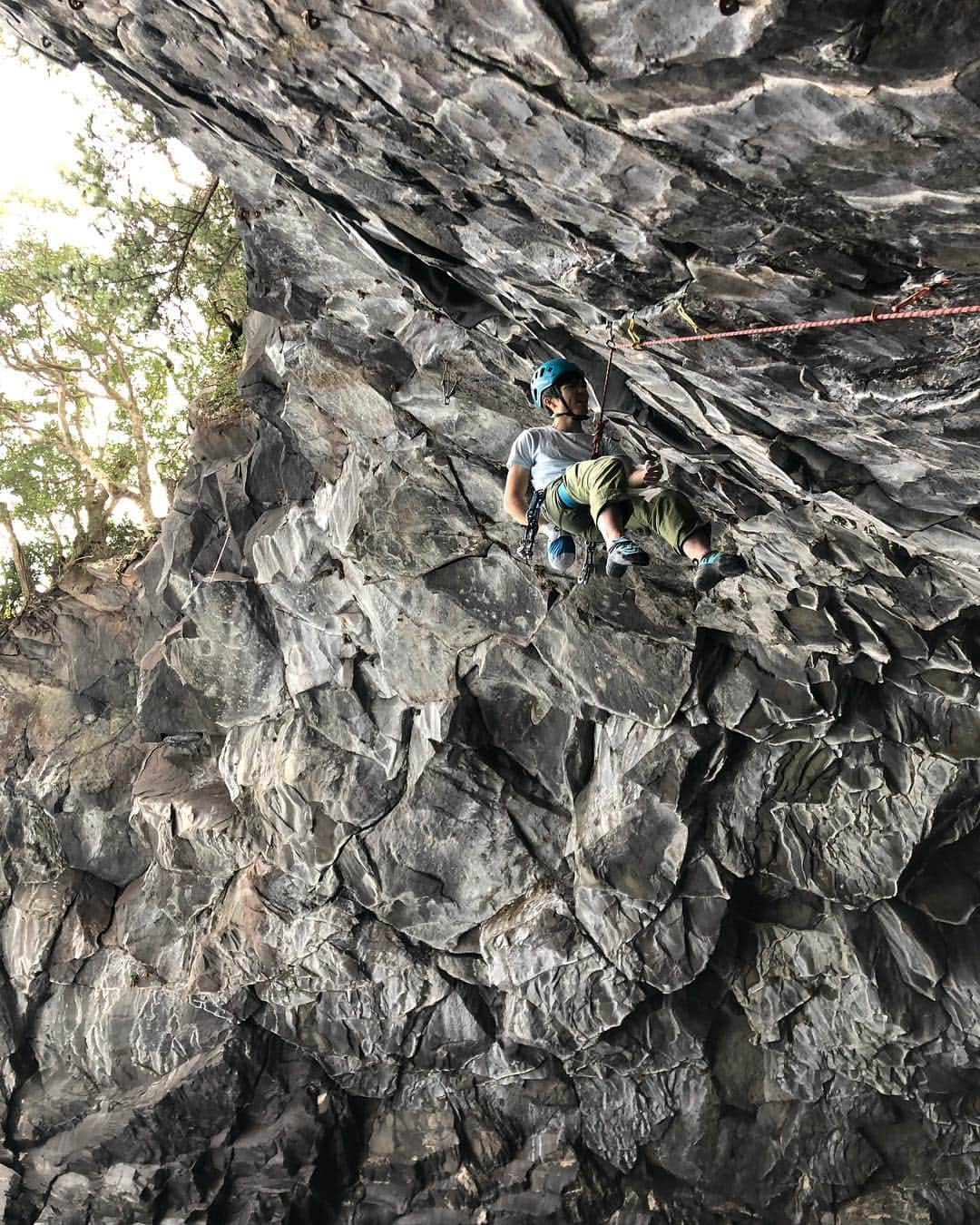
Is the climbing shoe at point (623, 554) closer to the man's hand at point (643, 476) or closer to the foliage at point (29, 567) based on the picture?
the man's hand at point (643, 476)

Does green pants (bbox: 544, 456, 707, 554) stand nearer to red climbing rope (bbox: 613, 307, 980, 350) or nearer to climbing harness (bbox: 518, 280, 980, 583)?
climbing harness (bbox: 518, 280, 980, 583)

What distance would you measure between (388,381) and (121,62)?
499 cm

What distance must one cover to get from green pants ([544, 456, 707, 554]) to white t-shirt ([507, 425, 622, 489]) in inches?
17.7

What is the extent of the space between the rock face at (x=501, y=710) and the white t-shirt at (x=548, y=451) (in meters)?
0.99

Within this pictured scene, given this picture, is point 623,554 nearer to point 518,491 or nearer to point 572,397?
point 518,491

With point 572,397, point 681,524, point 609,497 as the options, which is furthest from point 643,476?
point 572,397

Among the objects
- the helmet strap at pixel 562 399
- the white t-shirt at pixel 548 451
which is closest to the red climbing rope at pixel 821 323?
the helmet strap at pixel 562 399

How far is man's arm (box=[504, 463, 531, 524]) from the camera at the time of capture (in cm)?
738

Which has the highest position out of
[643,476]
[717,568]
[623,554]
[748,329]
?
[748,329]

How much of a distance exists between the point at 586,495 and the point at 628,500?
1.13ft

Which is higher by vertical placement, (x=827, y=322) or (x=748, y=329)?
(x=827, y=322)

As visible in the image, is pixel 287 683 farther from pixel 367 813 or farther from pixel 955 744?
pixel 955 744

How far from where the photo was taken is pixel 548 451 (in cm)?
726

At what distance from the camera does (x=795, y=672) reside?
12.0 metres
